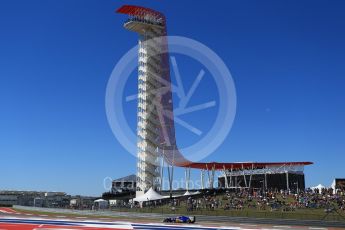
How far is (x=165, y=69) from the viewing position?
89375 mm

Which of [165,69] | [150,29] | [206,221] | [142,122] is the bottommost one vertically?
[206,221]

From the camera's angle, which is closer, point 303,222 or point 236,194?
point 303,222

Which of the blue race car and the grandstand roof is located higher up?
the grandstand roof

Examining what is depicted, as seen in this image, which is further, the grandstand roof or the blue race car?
the grandstand roof

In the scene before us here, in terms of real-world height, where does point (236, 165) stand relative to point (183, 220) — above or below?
above

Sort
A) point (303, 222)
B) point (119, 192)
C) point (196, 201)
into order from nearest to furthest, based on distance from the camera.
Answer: point (303, 222) → point (196, 201) → point (119, 192)

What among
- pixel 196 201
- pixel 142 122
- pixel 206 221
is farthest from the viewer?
pixel 142 122

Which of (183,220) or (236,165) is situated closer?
(183,220)

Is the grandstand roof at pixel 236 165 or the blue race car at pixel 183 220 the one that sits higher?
the grandstand roof at pixel 236 165

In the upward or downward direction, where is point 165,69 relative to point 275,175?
upward

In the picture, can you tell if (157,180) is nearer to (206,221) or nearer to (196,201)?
(196,201)

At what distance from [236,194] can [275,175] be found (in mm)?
36833

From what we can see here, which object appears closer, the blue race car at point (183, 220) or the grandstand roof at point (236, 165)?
the blue race car at point (183, 220)

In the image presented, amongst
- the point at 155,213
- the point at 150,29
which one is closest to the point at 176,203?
the point at 155,213
